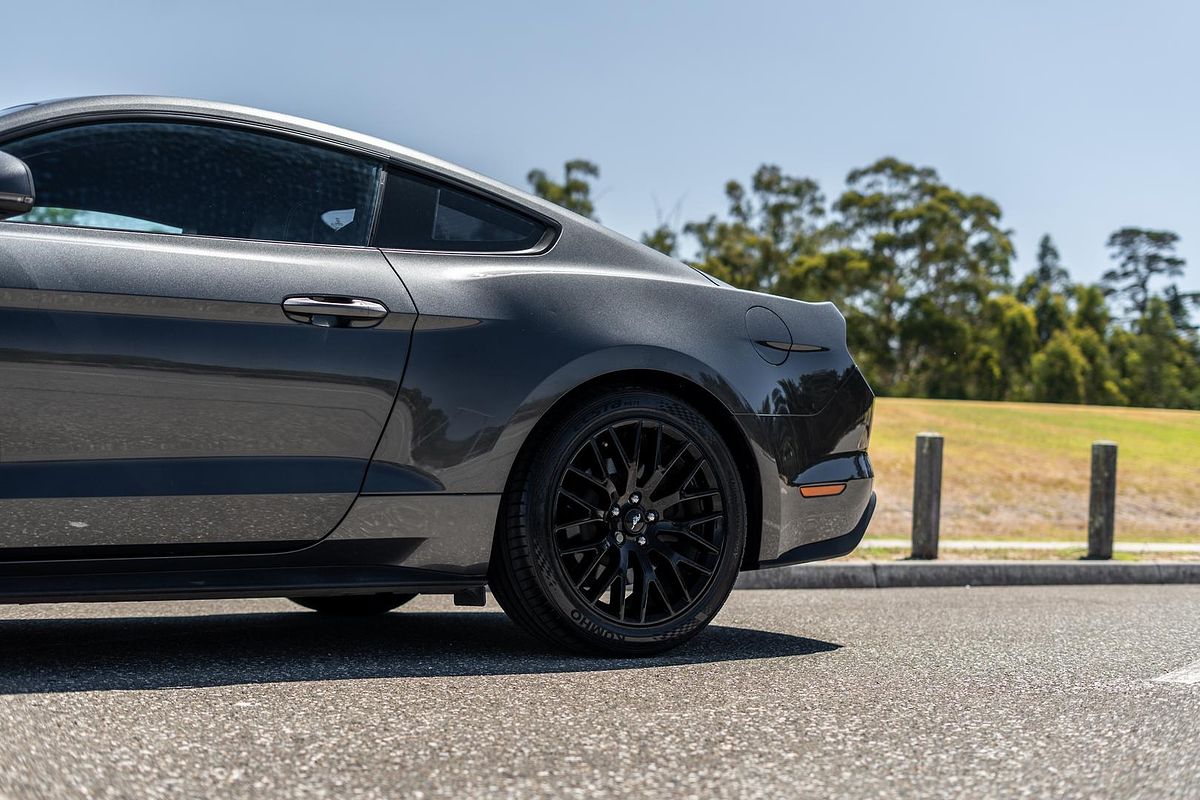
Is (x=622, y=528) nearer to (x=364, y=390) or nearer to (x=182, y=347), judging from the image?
(x=364, y=390)

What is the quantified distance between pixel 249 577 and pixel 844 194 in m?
62.3

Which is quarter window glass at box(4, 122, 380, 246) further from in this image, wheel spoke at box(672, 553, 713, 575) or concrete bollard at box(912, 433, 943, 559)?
concrete bollard at box(912, 433, 943, 559)

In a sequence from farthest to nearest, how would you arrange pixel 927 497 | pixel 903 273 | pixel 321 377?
pixel 903 273, pixel 927 497, pixel 321 377

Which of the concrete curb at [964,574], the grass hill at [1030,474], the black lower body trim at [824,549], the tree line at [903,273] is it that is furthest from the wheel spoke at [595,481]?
the tree line at [903,273]

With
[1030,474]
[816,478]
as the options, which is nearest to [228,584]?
[816,478]

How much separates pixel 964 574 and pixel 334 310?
5.63 m

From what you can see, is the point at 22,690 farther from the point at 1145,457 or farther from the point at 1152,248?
the point at 1152,248

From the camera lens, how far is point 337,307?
11.8 feet

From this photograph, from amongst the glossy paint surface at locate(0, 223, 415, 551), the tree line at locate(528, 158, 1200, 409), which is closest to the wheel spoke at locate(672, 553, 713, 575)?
the glossy paint surface at locate(0, 223, 415, 551)

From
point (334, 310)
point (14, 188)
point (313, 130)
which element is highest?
point (313, 130)

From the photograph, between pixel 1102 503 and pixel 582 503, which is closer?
pixel 582 503

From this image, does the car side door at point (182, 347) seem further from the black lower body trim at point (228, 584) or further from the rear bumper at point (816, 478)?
the rear bumper at point (816, 478)

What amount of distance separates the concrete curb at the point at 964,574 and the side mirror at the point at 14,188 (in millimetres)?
4883

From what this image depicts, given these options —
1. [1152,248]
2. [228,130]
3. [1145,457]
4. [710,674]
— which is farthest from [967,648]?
[1152,248]
